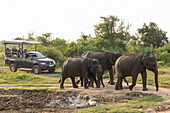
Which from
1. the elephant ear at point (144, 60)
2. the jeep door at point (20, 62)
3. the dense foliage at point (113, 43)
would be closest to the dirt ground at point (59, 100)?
the elephant ear at point (144, 60)

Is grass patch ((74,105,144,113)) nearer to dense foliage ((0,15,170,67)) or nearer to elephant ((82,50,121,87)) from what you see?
elephant ((82,50,121,87))

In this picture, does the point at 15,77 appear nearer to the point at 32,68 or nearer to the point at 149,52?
the point at 32,68

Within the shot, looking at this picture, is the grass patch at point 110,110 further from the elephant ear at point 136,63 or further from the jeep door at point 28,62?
the jeep door at point 28,62

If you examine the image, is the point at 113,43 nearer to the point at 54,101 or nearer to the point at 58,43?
the point at 58,43

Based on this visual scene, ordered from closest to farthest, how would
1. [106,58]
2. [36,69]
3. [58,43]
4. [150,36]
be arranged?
[106,58], [36,69], [58,43], [150,36]

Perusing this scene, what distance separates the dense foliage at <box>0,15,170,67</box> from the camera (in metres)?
→ 28.5

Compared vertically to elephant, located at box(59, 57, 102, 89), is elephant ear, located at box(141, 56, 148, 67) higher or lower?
higher

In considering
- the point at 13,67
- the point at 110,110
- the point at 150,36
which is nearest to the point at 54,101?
the point at 110,110

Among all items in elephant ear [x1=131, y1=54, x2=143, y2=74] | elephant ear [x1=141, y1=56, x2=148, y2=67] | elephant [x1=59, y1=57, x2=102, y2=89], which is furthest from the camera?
elephant [x1=59, y1=57, x2=102, y2=89]

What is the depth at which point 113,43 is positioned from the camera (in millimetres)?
38312

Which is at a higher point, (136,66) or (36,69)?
(136,66)

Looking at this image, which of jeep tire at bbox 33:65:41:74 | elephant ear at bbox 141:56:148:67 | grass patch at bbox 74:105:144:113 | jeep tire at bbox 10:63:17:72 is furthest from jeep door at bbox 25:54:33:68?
grass patch at bbox 74:105:144:113

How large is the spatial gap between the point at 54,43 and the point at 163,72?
18875 mm

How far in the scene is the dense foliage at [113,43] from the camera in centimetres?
2849
